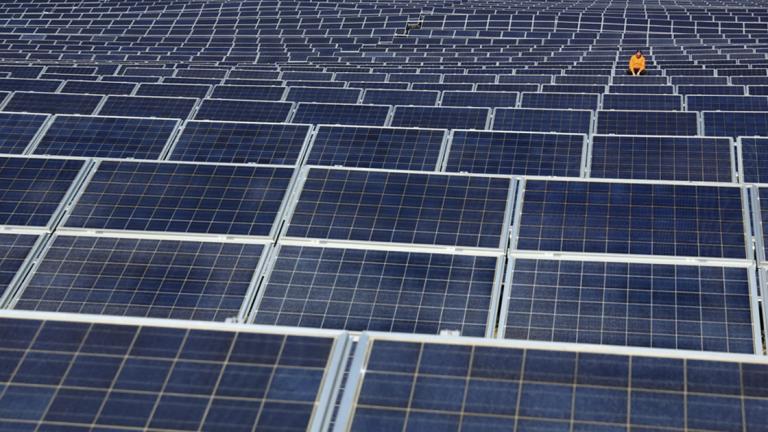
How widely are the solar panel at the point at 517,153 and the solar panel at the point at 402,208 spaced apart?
8.87 feet

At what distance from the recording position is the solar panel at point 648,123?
78.3 feet

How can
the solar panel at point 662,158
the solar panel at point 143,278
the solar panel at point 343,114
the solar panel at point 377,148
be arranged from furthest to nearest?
the solar panel at point 343,114, the solar panel at point 377,148, the solar panel at point 662,158, the solar panel at point 143,278

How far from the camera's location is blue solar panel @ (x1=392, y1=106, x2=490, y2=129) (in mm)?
25689

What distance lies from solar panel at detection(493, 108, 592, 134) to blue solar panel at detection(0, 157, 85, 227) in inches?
→ 534

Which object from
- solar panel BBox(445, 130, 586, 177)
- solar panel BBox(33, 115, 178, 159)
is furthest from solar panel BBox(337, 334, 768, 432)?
solar panel BBox(33, 115, 178, 159)

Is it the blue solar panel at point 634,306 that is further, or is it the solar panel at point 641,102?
the solar panel at point 641,102

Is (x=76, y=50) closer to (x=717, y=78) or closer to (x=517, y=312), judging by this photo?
(x=717, y=78)

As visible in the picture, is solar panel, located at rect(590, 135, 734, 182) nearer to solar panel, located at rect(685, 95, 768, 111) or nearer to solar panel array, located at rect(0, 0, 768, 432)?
solar panel array, located at rect(0, 0, 768, 432)

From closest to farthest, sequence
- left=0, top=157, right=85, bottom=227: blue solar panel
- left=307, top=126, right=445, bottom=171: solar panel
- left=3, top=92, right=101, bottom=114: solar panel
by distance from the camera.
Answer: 1. left=0, top=157, right=85, bottom=227: blue solar panel
2. left=307, top=126, right=445, bottom=171: solar panel
3. left=3, top=92, right=101, bottom=114: solar panel

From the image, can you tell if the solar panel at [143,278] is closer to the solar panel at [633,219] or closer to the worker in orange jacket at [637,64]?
the solar panel at [633,219]

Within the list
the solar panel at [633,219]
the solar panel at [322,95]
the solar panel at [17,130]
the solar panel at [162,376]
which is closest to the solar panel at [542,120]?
the solar panel at [322,95]

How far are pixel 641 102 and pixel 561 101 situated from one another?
112 inches

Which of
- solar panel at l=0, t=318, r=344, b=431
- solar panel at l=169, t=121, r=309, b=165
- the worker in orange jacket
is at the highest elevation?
the worker in orange jacket

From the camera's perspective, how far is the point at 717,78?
→ 34.8 meters
